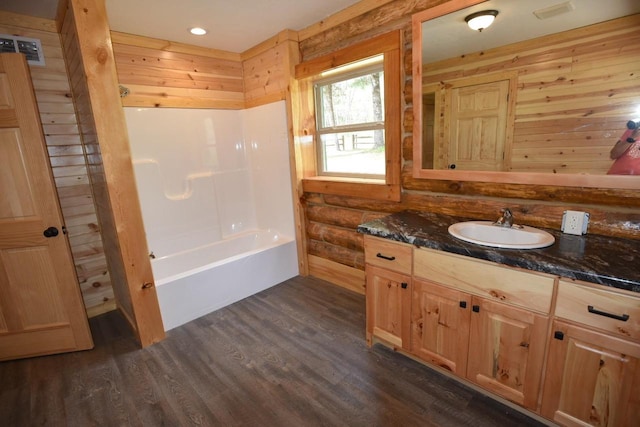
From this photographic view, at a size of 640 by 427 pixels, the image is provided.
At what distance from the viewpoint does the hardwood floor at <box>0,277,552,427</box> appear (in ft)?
5.52

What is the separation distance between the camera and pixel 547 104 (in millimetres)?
1671

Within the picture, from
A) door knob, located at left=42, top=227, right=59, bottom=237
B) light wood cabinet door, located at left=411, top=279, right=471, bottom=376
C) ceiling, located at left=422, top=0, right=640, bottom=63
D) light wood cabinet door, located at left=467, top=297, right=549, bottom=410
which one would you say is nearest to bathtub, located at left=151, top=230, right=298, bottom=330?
door knob, located at left=42, top=227, right=59, bottom=237

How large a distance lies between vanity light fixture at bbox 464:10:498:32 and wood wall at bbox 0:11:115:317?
10.3 feet

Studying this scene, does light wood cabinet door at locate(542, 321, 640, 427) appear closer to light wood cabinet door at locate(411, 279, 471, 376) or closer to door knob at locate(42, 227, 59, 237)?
light wood cabinet door at locate(411, 279, 471, 376)

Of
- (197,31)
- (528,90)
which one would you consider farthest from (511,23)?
(197,31)

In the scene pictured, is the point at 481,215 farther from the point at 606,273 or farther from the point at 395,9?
the point at 395,9

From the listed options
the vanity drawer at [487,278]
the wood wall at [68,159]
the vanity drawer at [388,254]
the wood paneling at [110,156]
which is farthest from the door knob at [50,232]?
the vanity drawer at [487,278]

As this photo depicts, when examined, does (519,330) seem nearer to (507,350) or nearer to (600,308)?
(507,350)

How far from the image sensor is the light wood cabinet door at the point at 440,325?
5.48 ft

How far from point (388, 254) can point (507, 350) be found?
77 centimetres

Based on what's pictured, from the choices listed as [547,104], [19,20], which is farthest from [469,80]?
[19,20]

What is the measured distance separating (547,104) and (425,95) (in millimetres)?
737

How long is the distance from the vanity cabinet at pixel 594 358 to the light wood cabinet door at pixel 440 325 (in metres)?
0.39

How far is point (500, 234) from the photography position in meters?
1.84
